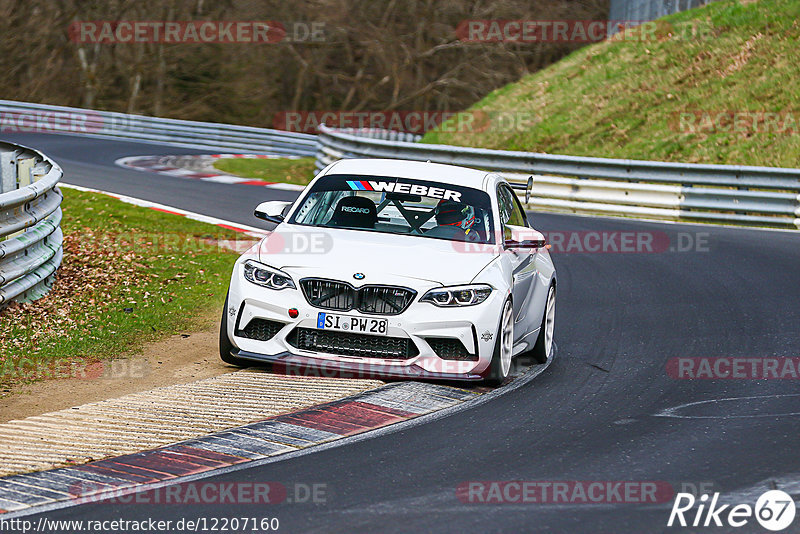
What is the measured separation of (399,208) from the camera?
888cm

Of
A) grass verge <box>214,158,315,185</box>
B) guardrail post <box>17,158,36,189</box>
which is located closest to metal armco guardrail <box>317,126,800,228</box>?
grass verge <box>214,158,315,185</box>

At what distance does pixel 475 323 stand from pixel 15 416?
3.10 m

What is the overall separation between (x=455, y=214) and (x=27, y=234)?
3.96 m

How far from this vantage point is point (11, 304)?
9664 mm

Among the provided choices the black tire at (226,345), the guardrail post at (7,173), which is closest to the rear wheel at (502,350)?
the black tire at (226,345)

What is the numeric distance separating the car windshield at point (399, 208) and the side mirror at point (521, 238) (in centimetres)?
16

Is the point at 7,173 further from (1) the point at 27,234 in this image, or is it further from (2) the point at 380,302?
(2) the point at 380,302

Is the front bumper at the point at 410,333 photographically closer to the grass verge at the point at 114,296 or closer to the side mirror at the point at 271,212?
the side mirror at the point at 271,212

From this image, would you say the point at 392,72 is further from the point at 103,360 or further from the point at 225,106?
the point at 103,360

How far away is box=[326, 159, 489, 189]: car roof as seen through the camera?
896 cm

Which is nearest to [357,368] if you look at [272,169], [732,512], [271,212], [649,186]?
[271,212]

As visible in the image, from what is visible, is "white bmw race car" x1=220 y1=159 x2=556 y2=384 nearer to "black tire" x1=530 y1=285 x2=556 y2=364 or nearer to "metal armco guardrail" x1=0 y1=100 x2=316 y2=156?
"black tire" x1=530 y1=285 x2=556 y2=364

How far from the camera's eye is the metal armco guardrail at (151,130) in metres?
32.9

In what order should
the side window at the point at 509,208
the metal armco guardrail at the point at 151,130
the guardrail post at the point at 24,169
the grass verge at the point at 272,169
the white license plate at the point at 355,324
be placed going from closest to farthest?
the white license plate at the point at 355,324, the side window at the point at 509,208, the guardrail post at the point at 24,169, the grass verge at the point at 272,169, the metal armco guardrail at the point at 151,130
